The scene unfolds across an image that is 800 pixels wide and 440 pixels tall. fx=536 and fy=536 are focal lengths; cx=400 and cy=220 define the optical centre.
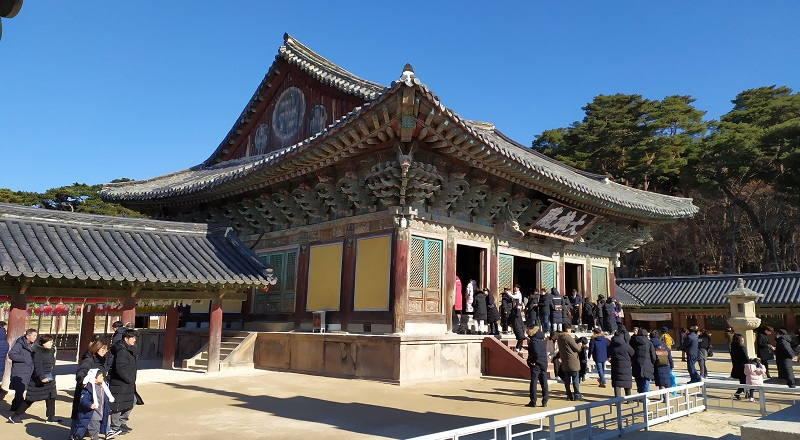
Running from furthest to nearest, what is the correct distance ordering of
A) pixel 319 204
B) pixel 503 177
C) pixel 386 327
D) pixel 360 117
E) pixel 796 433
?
pixel 319 204, pixel 503 177, pixel 386 327, pixel 360 117, pixel 796 433

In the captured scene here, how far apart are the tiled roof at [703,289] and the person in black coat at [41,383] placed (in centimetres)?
2909

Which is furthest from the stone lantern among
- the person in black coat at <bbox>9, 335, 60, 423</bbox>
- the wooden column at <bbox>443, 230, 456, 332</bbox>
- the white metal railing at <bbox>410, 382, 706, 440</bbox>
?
the person in black coat at <bbox>9, 335, 60, 423</bbox>

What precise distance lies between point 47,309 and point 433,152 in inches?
865

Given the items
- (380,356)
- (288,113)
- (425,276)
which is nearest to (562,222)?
(425,276)

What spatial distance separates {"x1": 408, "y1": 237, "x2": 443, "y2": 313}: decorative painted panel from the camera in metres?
14.6

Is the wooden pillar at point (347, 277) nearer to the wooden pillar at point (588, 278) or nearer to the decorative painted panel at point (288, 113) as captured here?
the decorative painted panel at point (288, 113)

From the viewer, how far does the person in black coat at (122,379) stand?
24.3 feet

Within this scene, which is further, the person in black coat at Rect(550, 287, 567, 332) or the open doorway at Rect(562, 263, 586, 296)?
the open doorway at Rect(562, 263, 586, 296)

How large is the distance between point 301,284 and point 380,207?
4.15m

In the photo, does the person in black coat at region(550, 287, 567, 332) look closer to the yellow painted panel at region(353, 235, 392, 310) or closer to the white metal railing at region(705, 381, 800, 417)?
the white metal railing at region(705, 381, 800, 417)

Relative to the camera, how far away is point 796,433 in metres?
3.72

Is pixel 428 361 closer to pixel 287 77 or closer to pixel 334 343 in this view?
pixel 334 343

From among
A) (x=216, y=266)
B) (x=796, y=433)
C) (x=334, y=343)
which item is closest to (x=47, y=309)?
(x=216, y=266)

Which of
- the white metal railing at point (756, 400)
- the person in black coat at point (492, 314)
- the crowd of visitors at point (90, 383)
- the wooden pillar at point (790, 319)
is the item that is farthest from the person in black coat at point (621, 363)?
the wooden pillar at point (790, 319)
